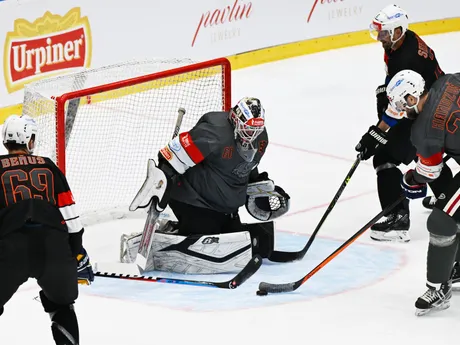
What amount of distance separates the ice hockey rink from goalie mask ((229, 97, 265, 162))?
0.68 m

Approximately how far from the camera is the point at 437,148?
15.7ft

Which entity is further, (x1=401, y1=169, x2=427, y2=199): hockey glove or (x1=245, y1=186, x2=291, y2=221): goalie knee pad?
(x1=245, y1=186, x2=291, y2=221): goalie knee pad

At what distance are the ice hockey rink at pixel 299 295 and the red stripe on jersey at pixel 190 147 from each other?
0.61 m

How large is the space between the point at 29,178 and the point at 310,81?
18.5 feet

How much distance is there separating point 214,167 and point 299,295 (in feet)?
2.58

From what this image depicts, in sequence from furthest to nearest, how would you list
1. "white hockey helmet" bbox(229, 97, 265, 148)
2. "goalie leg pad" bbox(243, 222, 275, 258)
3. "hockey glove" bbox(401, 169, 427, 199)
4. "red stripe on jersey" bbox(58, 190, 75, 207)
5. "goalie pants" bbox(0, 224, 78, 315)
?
"goalie leg pad" bbox(243, 222, 275, 258), "white hockey helmet" bbox(229, 97, 265, 148), "hockey glove" bbox(401, 169, 427, 199), "red stripe on jersey" bbox(58, 190, 75, 207), "goalie pants" bbox(0, 224, 78, 315)

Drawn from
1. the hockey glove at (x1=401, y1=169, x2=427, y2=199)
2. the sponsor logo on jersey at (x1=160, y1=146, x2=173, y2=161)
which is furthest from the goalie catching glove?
the hockey glove at (x1=401, y1=169, x2=427, y2=199)

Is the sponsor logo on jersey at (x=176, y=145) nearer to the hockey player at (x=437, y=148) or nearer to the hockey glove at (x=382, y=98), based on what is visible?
the hockey player at (x=437, y=148)

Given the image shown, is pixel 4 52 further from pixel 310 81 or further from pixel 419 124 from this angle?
pixel 419 124

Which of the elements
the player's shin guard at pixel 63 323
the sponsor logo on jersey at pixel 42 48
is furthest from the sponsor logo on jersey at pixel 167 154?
the sponsor logo on jersey at pixel 42 48

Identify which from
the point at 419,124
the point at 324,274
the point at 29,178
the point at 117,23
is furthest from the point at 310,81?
the point at 29,178

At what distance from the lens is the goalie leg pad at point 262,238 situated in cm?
566

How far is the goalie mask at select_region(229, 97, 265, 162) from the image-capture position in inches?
209

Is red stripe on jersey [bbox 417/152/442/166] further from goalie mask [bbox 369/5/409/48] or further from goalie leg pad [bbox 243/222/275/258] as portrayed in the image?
goalie mask [bbox 369/5/409/48]
